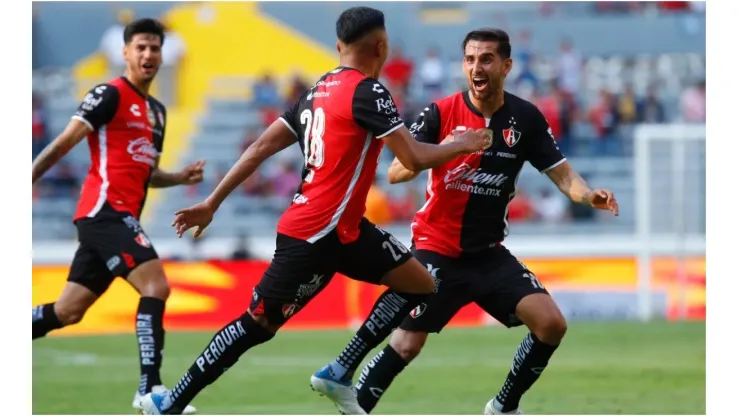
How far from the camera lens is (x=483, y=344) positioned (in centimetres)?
1600

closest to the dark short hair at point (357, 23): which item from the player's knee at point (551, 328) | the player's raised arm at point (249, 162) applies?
the player's raised arm at point (249, 162)

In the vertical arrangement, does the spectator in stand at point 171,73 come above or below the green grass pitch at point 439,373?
above

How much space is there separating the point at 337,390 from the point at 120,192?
2.87 m

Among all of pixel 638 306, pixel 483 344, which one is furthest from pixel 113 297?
pixel 638 306

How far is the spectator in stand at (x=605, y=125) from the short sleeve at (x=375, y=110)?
19.1 metres

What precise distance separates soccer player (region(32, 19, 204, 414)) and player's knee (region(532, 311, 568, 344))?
301cm

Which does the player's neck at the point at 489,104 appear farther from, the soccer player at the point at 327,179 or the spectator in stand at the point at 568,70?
the spectator in stand at the point at 568,70

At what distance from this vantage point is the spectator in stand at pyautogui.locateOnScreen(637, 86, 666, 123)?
26359 mm

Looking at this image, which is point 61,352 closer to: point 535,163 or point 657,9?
point 535,163

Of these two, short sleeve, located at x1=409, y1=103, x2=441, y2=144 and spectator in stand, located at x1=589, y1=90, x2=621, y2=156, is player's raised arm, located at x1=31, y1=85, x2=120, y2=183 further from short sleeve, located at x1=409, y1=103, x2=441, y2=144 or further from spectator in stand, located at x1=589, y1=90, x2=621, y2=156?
spectator in stand, located at x1=589, y1=90, x2=621, y2=156

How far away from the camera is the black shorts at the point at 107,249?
30.8 feet

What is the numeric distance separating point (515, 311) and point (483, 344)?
25.9 ft

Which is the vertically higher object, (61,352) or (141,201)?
(141,201)

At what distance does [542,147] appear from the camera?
8.48 meters
